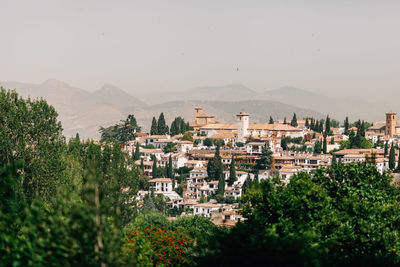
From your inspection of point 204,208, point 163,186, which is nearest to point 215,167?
point 163,186

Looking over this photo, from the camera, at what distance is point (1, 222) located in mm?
8781

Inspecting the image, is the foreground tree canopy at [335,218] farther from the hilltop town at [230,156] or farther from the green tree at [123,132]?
the green tree at [123,132]

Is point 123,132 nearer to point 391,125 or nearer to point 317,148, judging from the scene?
point 317,148

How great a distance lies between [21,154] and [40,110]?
287cm

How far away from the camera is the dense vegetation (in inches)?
307

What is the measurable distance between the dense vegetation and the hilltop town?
1421 inches

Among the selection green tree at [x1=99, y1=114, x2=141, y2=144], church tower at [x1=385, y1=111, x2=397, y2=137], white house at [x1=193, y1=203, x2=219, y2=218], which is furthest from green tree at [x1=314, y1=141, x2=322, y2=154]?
green tree at [x1=99, y1=114, x2=141, y2=144]

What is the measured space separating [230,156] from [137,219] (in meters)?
70.0

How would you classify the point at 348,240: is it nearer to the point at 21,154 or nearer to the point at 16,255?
the point at 16,255

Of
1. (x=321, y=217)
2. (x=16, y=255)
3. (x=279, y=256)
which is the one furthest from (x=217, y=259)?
(x=321, y=217)

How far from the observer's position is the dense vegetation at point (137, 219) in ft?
25.6

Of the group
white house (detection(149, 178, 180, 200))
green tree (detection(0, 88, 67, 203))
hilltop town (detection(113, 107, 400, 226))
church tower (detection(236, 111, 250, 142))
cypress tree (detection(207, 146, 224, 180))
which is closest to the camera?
green tree (detection(0, 88, 67, 203))

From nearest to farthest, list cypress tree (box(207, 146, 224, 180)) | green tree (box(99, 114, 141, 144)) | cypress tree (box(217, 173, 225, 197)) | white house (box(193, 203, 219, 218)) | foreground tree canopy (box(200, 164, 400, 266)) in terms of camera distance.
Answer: foreground tree canopy (box(200, 164, 400, 266)) < white house (box(193, 203, 219, 218)) < cypress tree (box(217, 173, 225, 197)) < cypress tree (box(207, 146, 224, 180)) < green tree (box(99, 114, 141, 144))

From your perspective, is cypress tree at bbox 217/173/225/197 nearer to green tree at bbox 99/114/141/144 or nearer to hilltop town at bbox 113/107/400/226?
hilltop town at bbox 113/107/400/226
